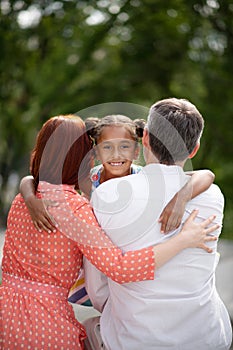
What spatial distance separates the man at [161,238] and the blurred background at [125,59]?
5.42 meters

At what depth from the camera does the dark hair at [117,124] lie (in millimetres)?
2203

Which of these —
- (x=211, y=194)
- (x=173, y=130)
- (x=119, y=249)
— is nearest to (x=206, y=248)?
(x=211, y=194)

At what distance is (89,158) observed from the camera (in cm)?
201

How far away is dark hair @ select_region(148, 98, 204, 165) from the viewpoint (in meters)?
1.78

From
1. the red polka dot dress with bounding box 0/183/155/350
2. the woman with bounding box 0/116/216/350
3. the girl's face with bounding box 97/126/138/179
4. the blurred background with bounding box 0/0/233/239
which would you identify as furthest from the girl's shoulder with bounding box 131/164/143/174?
the blurred background with bounding box 0/0/233/239

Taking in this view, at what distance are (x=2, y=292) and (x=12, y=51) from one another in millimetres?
6923

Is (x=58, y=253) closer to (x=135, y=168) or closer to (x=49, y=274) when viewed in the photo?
(x=49, y=274)

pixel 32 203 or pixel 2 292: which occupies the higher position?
pixel 32 203

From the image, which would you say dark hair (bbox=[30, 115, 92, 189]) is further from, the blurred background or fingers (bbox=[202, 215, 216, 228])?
the blurred background

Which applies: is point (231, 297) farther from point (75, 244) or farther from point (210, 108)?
point (210, 108)

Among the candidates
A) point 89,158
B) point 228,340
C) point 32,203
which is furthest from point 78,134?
point 228,340

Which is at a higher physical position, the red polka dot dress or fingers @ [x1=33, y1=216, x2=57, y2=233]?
fingers @ [x1=33, y1=216, x2=57, y2=233]

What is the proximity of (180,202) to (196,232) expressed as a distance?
0.36 feet

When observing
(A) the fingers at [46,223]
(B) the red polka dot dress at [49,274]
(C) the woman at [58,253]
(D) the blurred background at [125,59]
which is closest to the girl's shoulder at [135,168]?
(C) the woman at [58,253]
